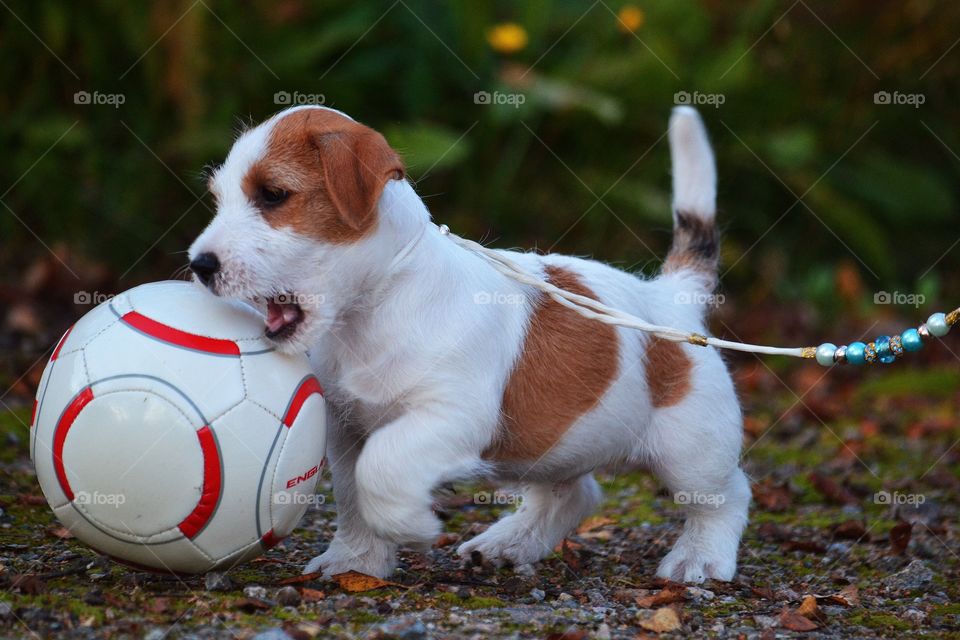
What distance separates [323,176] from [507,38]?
7498mm

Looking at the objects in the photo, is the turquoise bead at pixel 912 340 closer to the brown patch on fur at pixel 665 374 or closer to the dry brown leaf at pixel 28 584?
the brown patch on fur at pixel 665 374

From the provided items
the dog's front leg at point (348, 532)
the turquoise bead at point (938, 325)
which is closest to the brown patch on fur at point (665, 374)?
the turquoise bead at point (938, 325)

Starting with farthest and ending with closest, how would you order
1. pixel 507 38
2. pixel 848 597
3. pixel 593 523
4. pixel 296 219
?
pixel 507 38 < pixel 593 523 < pixel 848 597 < pixel 296 219

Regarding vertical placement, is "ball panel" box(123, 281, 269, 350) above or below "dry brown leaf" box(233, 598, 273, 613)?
above

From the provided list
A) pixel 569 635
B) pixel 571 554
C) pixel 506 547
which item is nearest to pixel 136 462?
pixel 569 635

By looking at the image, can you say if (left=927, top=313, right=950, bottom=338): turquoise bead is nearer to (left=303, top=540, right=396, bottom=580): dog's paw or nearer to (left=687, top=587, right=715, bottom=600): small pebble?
(left=687, top=587, right=715, bottom=600): small pebble

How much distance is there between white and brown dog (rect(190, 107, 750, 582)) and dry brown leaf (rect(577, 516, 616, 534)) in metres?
0.59

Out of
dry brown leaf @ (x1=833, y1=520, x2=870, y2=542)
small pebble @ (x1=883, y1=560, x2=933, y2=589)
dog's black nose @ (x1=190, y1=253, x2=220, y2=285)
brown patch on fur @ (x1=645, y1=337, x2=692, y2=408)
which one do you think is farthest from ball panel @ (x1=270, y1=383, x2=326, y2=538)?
dry brown leaf @ (x1=833, y1=520, x2=870, y2=542)

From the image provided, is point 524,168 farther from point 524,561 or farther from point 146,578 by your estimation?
point 146,578

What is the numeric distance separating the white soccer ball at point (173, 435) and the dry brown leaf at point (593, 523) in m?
2.24

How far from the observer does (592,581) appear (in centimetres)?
495

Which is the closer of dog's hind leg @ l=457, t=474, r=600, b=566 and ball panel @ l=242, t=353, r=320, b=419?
ball panel @ l=242, t=353, r=320, b=419

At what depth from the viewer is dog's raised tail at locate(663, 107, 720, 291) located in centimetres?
566

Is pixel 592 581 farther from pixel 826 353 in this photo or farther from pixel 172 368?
pixel 172 368
